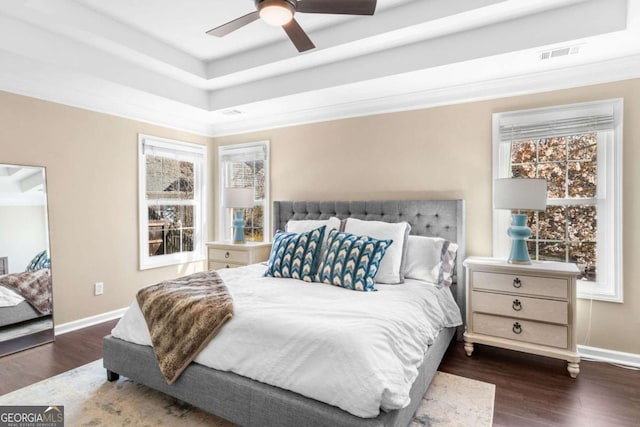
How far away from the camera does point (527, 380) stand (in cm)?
248

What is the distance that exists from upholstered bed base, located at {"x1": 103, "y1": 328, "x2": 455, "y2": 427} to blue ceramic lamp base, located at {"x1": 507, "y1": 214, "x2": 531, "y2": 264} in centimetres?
104

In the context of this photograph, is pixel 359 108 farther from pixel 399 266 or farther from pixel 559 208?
pixel 559 208

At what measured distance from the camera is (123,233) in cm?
396

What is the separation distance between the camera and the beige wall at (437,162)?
2.73 m

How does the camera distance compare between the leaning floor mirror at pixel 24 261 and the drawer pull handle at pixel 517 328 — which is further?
the leaning floor mirror at pixel 24 261

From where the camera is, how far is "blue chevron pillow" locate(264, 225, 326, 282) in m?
2.87

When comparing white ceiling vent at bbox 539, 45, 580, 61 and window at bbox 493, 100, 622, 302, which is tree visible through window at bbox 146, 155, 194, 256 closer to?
window at bbox 493, 100, 622, 302

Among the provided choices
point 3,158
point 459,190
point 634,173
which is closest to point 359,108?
point 459,190

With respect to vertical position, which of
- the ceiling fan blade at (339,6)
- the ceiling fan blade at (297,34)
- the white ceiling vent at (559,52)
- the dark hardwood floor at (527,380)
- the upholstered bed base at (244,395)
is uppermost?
the white ceiling vent at (559,52)

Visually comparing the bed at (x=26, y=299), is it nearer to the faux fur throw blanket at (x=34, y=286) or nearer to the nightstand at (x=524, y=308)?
the faux fur throw blanket at (x=34, y=286)

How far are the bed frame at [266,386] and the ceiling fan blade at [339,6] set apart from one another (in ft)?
6.27

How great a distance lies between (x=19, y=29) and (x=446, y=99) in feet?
11.5

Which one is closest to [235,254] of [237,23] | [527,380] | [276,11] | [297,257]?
[297,257]

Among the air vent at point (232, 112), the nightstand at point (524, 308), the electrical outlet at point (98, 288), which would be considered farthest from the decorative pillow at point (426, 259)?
the electrical outlet at point (98, 288)
